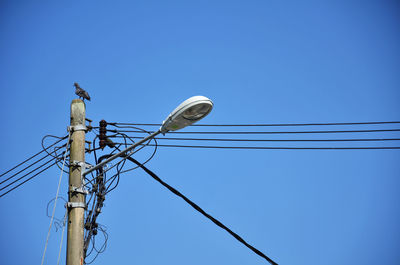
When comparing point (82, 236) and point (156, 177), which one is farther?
point (156, 177)

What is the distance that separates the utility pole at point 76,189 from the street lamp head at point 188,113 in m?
A: 1.41

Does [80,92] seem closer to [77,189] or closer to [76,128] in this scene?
[76,128]

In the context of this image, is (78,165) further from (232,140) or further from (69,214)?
(232,140)

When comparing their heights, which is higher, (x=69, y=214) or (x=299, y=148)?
(x=299, y=148)

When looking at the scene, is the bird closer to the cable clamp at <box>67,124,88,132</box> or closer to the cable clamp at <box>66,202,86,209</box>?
the cable clamp at <box>67,124,88,132</box>

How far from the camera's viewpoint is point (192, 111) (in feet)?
17.1

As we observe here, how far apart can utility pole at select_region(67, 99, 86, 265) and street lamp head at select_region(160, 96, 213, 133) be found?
1.41 m

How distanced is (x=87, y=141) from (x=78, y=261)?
1.81 m

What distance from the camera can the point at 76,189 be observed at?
5.99 m

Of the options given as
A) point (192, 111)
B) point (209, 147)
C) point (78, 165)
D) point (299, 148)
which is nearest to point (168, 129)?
point (192, 111)

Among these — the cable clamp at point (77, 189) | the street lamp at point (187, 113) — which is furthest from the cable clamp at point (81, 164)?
the street lamp at point (187, 113)

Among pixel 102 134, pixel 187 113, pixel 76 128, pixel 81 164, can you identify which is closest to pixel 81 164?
pixel 81 164

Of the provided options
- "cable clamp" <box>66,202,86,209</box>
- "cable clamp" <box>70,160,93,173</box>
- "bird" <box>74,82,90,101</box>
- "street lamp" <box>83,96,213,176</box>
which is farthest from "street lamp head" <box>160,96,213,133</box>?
"bird" <box>74,82,90,101</box>

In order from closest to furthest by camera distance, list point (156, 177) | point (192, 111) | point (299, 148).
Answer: point (192, 111), point (156, 177), point (299, 148)
